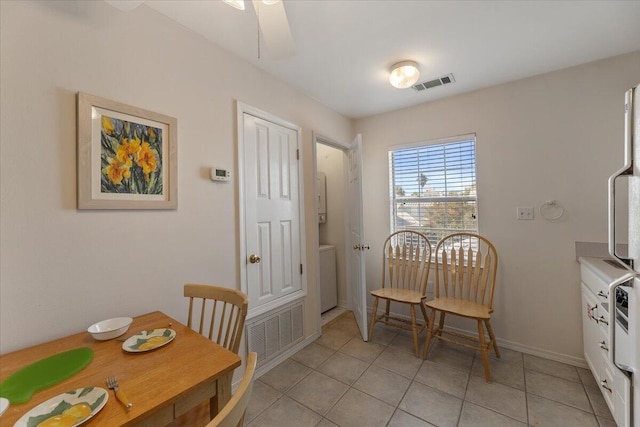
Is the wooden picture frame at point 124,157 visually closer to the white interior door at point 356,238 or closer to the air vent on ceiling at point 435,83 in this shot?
the white interior door at point 356,238

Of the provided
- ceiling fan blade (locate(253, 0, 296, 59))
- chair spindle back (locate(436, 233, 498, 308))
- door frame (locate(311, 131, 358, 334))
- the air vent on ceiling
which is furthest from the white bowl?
the air vent on ceiling

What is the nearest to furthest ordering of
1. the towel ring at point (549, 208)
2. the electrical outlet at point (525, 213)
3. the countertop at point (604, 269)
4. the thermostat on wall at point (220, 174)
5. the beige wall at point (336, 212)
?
the countertop at point (604, 269), the thermostat on wall at point (220, 174), the towel ring at point (549, 208), the electrical outlet at point (525, 213), the beige wall at point (336, 212)

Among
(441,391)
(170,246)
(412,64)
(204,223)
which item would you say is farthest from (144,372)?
(412,64)

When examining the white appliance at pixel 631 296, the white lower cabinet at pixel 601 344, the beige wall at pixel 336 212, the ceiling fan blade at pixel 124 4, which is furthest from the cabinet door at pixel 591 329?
the ceiling fan blade at pixel 124 4

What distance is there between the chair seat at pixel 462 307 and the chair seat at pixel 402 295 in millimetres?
153

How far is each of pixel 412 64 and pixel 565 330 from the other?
8.41ft

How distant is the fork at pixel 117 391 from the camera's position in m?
0.78

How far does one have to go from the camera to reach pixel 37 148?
1.17 meters

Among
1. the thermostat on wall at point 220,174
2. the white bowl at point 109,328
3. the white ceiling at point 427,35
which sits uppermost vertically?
the white ceiling at point 427,35

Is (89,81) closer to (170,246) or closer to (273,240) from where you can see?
(170,246)

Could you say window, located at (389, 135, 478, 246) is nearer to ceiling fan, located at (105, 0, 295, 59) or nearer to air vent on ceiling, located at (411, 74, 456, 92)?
air vent on ceiling, located at (411, 74, 456, 92)

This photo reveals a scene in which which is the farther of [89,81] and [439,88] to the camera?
[439,88]

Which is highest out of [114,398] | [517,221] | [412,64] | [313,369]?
[412,64]

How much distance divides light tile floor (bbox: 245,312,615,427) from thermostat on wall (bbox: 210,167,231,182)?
157cm
